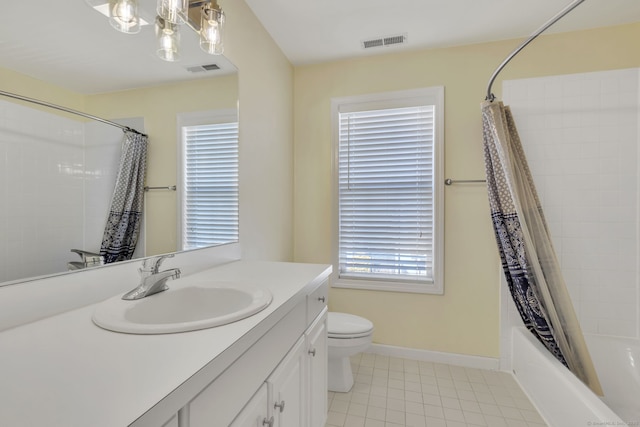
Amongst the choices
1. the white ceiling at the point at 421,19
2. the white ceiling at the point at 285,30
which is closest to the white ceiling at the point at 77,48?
the white ceiling at the point at 285,30

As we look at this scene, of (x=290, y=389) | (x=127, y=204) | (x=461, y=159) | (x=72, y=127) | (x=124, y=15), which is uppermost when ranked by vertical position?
(x=124, y=15)

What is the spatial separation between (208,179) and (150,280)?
65 centimetres

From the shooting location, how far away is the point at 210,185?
1.54 meters

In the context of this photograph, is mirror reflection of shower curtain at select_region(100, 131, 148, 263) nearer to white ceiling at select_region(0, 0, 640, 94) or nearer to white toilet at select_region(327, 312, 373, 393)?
white ceiling at select_region(0, 0, 640, 94)

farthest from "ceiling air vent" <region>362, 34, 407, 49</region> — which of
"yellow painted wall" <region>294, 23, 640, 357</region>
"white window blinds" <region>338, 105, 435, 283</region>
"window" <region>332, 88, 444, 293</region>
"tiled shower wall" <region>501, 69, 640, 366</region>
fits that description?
"tiled shower wall" <region>501, 69, 640, 366</region>

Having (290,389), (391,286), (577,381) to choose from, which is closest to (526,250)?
(577,381)

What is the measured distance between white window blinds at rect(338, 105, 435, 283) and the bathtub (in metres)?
0.77

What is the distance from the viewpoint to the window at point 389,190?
7.69 ft

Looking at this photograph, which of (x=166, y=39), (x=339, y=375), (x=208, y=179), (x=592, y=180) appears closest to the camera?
(x=166, y=39)

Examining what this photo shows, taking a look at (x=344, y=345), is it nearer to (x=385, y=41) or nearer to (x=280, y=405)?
(x=280, y=405)

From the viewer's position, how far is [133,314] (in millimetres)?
901

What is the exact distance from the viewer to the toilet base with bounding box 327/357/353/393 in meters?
1.95

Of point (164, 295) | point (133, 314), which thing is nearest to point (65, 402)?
point (133, 314)

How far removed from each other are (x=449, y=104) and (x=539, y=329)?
5.37 ft
